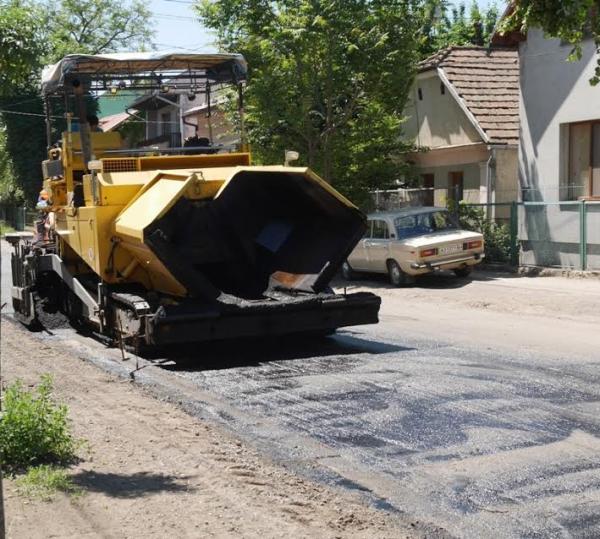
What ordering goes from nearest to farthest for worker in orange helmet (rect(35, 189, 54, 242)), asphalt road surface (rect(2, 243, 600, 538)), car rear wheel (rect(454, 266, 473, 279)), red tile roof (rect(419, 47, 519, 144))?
asphalt road surface (rect(2, 243, 600, 538)), worker in orange helmet (rect(35, 189, 54, 242)), car rear wheel (rect(454, 266, 473, 279)), red tile roof (rect(419, 47, 519, 144))

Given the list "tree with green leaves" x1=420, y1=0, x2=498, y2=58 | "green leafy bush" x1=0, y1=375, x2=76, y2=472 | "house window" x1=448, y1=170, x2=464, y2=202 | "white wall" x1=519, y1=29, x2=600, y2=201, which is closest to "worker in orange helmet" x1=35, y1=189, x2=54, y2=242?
"green leafy bush" x1=0, y1=375, x2=76, y2=472

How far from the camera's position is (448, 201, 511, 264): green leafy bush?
72.9 ft

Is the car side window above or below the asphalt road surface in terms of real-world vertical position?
above

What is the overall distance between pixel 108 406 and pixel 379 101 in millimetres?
16608

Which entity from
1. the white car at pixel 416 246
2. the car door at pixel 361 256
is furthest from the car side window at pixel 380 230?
the car door at pixel 361 256

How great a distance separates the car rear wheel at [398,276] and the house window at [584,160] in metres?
4.48

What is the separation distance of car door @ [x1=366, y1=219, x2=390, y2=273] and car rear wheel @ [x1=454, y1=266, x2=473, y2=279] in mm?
1541

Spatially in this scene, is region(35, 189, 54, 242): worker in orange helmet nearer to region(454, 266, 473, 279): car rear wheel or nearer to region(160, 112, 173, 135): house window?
region(160, 112, 173, 135): house window

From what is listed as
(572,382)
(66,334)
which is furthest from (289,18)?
(572,382)

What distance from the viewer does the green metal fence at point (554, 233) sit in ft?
65.6

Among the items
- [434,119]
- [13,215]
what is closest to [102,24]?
[13,215]

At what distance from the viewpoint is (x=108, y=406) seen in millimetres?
8461

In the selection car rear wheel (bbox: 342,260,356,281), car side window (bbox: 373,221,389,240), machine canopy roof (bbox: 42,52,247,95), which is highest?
machine canopy roof (bbox: 42,52,247,95)

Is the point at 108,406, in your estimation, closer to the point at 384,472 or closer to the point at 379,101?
the point at 384,472
